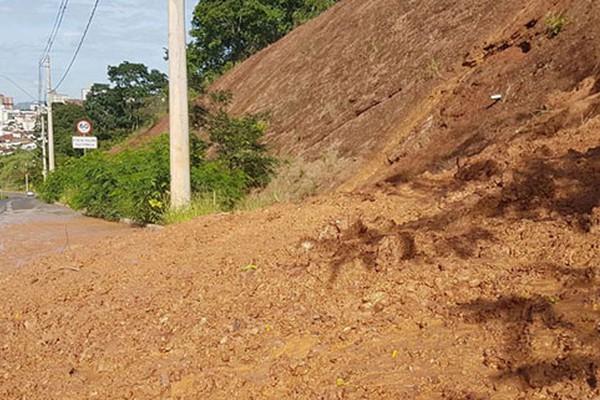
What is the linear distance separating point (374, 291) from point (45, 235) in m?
9.09

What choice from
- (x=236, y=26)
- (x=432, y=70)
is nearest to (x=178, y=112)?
(x=432, y=70)

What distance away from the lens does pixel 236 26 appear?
40.8m

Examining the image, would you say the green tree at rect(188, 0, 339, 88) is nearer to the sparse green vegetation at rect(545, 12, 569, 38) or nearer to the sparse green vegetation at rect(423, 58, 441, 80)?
the sparse green vegetation at rect(423, 58, 441, 80)

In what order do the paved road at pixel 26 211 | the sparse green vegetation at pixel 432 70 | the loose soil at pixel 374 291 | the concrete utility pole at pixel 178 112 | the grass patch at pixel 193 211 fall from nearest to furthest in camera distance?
1. the loose soil at pixel 374 291
2. the grass patch at pixel 193 211
3. the concrete utility pole at pixel 178 112
4. the sparse green vegetation at pixel 432 70
5. the paved road at pixel 26 211

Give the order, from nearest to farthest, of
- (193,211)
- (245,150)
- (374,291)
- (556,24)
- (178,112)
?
(374,291)
(556,24)
(193,211)
(178,112)
(245,150)

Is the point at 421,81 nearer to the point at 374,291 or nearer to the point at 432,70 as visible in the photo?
the point at 432,70

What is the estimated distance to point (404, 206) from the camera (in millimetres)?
6043

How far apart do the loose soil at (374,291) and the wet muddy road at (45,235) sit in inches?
48.2

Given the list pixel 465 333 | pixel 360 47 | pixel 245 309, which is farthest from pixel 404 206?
pixel 360 47

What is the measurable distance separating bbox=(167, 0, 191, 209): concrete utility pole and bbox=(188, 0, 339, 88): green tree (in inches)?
1068

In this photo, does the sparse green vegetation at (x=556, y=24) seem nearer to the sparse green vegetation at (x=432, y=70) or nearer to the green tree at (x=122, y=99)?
the sparse green vegetation at (x=432, y=70)

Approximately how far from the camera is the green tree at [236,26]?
127ft

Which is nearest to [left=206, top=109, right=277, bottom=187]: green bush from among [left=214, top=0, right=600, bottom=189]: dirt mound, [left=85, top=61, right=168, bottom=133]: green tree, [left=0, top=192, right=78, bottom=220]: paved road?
[left=214, top=0, right=600, bottom=189]: dirt mound

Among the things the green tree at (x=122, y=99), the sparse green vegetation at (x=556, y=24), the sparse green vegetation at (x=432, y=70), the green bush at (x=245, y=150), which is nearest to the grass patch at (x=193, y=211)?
the green bush at (x=245, y=150)
